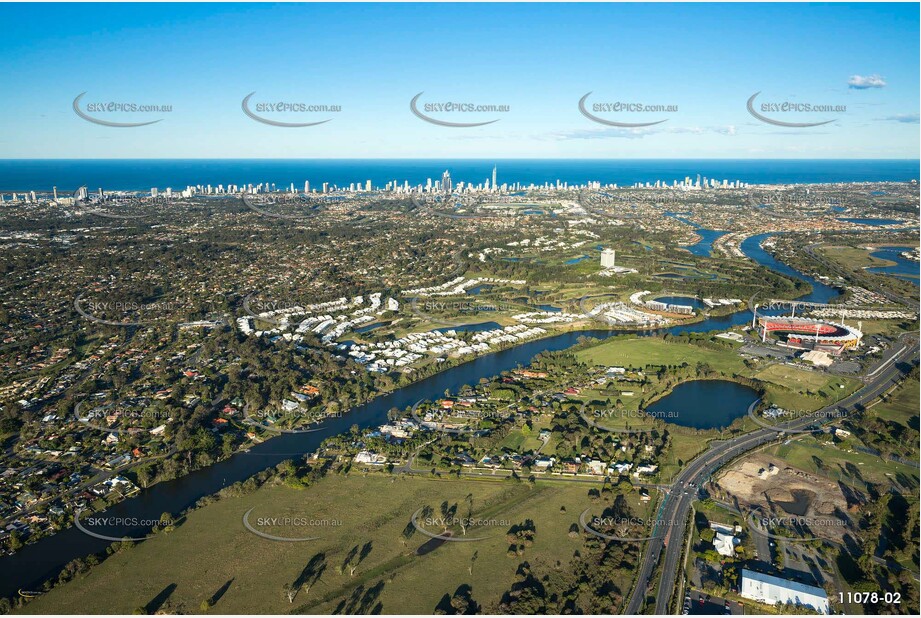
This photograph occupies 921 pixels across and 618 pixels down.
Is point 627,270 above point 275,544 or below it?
above

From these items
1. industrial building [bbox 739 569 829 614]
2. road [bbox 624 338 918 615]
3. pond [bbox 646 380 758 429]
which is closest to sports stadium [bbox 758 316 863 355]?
road [bbox 624 338 918 615]

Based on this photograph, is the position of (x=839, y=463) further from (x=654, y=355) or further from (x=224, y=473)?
(x=224, y=473)

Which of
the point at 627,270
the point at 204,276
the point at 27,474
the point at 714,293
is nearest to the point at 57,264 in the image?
the point at 204,276

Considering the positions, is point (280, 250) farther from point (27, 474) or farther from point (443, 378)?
point (27, 474)

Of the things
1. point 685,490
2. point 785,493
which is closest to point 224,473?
point 685,490

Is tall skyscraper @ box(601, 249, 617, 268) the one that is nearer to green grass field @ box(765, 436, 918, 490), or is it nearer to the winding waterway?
the winding waterway

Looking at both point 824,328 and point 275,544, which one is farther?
point 824,328

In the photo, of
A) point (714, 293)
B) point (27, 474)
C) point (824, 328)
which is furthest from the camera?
point (714, 293)
